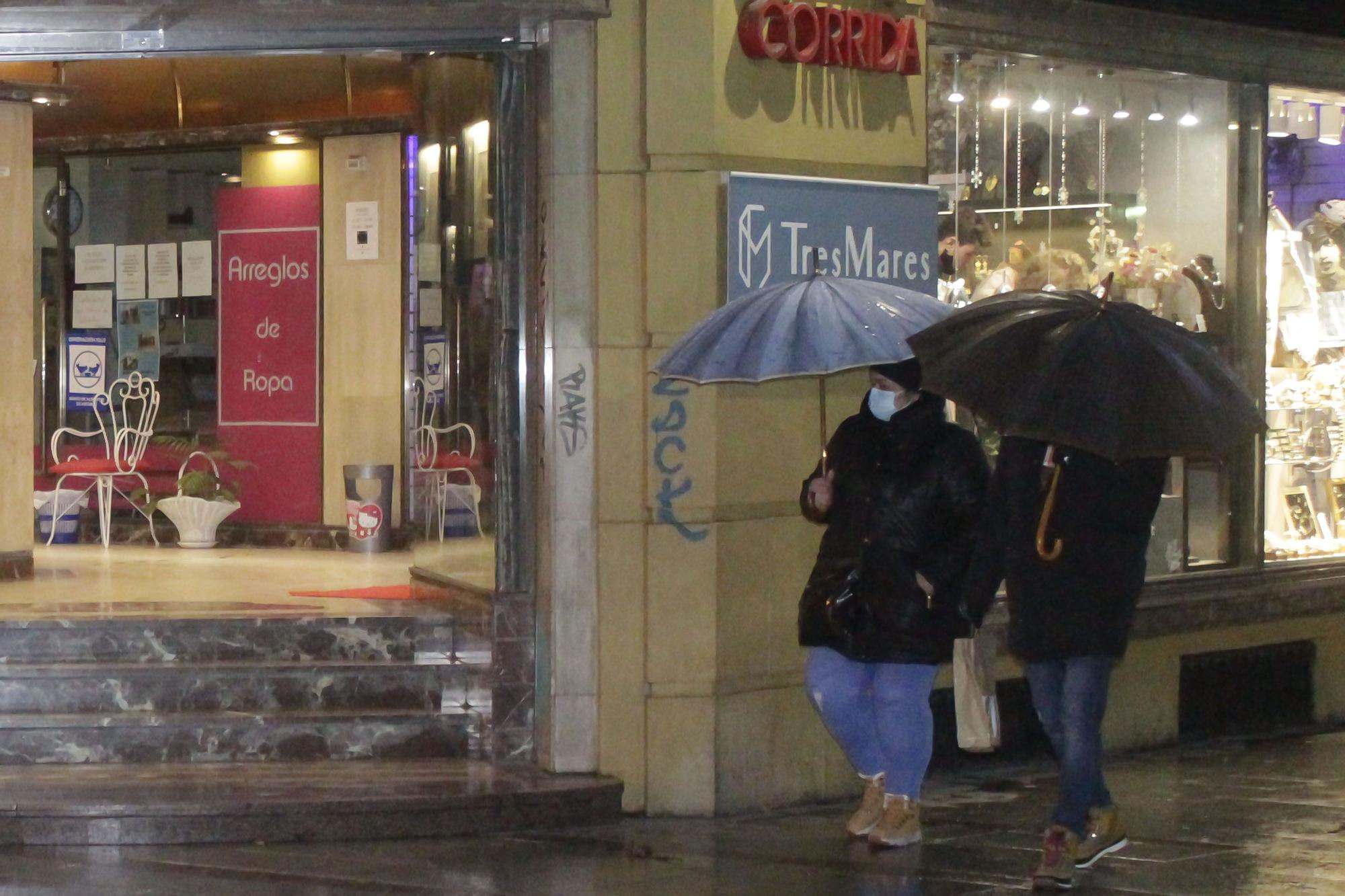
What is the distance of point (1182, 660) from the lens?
30.3 feet

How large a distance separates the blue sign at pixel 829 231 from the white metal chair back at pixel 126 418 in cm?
685

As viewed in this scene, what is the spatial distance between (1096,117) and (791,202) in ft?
7.74

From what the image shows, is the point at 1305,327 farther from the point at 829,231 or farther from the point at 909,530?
the point at 909,530

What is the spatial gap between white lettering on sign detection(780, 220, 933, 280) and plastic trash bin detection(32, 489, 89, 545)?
733 centimetres

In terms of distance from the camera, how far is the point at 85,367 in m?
13.9

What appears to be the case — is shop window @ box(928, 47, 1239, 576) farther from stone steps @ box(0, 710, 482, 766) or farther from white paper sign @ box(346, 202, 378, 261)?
white paper sign @ box(346, 202, 378, 261)

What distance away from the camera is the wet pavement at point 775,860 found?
6105 millimetres

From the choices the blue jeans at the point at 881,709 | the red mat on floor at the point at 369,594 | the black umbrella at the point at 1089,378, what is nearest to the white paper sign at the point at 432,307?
the red mat on floor at the point at 369,594

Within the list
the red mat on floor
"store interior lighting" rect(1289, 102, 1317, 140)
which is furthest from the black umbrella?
"store interior lighting" rect(1289, 102, 1317, 140)

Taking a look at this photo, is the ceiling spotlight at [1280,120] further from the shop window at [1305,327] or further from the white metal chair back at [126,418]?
the white metal chair back at [126,418]

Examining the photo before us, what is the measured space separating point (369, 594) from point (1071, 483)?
14.7 feet

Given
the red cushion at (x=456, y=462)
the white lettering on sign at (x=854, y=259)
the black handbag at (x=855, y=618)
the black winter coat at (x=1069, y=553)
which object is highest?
the white lettering on sign at (x=854, y=259)

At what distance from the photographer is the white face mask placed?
6566mm

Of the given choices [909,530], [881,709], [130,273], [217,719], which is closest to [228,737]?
[217,719]
